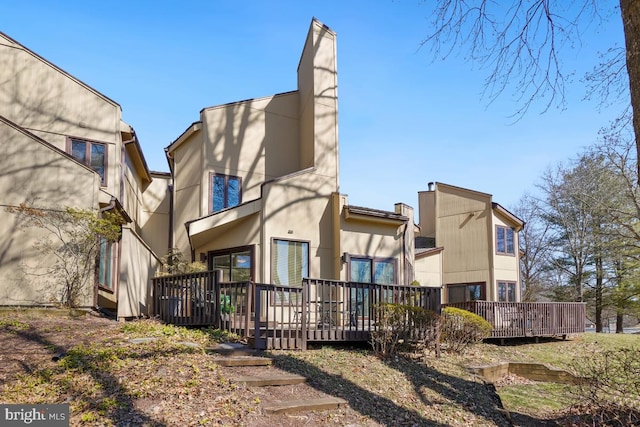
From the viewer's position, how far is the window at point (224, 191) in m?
15.0

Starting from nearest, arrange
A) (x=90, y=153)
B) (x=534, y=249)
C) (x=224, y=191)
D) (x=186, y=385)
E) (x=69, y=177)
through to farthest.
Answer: (x=186, y=385) < (x=69, y=177) < (x=90, y=153) < (x=224, y=191) < (x=534, y=249)

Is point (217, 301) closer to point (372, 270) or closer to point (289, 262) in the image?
point (289, 262)

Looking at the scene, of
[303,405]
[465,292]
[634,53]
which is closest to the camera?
[634,53]

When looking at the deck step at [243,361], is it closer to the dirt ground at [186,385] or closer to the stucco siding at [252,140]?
the dirt ground at [186,385]

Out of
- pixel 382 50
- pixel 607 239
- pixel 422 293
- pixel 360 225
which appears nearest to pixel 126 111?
pixel 360 225

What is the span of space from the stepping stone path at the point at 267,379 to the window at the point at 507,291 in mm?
17244

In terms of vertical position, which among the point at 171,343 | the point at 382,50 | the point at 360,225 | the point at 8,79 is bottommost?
the point at 171,343

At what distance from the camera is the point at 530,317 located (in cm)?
1759

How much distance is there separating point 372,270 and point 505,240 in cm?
1140

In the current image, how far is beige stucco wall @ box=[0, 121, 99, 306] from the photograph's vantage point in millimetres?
10539

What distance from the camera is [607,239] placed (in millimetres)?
26734

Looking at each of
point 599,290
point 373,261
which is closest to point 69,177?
point 373,261

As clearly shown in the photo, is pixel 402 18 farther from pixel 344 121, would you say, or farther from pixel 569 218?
pixel 569 218

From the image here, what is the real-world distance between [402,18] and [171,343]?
6.67 meters
